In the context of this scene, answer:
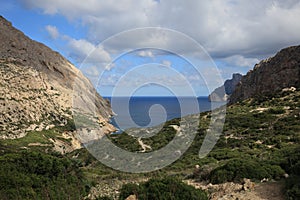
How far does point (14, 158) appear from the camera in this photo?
1223 centimetres

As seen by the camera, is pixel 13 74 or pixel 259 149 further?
pixel 13 74

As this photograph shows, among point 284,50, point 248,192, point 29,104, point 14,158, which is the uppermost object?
point 284,50

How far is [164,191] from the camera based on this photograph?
926 cm

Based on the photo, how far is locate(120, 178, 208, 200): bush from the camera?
29.7ft

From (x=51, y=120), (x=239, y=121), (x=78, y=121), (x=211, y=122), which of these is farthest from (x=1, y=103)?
(x=239, y=121)

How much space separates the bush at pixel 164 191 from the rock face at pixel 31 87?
127 ft

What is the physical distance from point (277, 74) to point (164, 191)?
46.3 meters

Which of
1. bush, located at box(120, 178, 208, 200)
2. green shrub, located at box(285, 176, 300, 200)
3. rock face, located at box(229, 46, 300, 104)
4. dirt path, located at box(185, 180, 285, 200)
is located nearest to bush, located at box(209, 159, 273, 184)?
dirt path, located at box(185, 180, 285, 200)

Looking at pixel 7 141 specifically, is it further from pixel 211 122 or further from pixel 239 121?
pixel 239 121

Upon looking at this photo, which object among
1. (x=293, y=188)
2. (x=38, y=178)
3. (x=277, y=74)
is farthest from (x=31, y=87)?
(x=293, y=188)

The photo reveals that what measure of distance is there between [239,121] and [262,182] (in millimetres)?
20110

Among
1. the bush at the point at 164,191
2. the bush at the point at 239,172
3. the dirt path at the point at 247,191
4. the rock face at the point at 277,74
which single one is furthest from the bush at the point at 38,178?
the rock face at the point at 277,74

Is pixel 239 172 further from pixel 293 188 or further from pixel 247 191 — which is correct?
pixel 293 188

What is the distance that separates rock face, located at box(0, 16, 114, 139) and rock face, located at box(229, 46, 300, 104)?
128 feet
